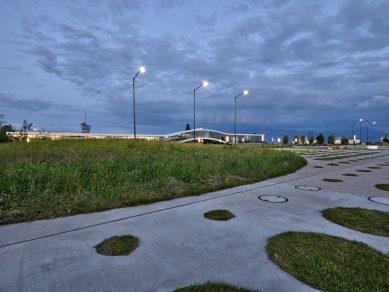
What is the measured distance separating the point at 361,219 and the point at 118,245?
4.53 m

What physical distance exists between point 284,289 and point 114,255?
2.14 metres

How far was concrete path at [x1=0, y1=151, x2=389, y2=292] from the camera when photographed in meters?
2.52

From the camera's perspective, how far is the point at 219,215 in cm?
467

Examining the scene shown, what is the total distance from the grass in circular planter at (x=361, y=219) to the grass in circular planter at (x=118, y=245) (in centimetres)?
376

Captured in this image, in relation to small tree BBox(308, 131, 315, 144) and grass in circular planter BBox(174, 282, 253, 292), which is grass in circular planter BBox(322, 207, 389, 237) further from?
small tree BBox(308, 131, 315, 144)

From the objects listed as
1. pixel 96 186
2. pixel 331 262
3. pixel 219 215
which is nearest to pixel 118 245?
pixel 219 215

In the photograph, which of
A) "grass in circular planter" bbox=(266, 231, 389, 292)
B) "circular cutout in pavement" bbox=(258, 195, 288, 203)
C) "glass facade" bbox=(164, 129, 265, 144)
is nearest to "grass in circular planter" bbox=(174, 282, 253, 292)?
"grass in circular planter" bbox=(266, 231, 389, 292)

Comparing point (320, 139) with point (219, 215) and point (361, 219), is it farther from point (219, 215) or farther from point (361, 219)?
point (219, 215)

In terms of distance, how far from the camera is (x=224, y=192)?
6785mm

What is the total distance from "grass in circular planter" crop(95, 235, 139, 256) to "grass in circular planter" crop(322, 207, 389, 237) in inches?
148

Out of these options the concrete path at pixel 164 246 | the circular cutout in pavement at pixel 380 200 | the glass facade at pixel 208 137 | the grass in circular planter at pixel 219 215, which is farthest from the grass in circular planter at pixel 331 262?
the glass facade at pixel 208 137

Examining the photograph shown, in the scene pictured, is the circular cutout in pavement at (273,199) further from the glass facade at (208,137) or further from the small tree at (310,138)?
the small tree at (310,138)

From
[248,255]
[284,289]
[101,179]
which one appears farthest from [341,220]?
[101,179]

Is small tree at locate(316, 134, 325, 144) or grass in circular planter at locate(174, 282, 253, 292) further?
small tree at locate(316, 134, 325, 144)
